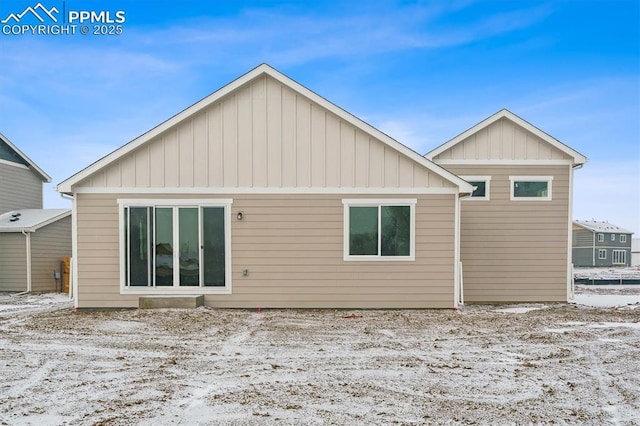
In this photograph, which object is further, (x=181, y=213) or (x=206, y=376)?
(x=181, y=213)

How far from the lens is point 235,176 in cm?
941

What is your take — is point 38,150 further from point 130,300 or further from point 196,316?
point 196,316

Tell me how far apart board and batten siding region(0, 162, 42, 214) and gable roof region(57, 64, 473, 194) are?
10961 millimetres

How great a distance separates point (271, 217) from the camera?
30.9ft

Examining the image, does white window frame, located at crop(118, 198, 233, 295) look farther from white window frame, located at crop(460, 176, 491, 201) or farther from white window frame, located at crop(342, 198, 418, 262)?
white window frame, located at crop(460, 176, 491, 201)

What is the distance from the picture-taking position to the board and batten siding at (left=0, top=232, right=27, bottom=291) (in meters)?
14.7

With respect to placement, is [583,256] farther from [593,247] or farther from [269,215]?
[269,215]

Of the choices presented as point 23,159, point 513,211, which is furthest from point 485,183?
point 23,159

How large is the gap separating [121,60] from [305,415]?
631 inches

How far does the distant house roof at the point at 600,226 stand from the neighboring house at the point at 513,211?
112 feet

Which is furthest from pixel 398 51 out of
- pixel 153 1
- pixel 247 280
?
pixel 247 280

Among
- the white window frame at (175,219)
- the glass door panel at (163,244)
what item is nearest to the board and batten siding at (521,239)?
the white window frame at (175,219)

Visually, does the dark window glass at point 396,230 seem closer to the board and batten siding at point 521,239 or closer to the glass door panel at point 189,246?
the board and batten siding at point 521,239

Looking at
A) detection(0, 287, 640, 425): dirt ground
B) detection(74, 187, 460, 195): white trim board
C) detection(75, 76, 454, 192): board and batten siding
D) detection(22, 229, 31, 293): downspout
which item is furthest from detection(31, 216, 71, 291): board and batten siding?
detection(75, 76, 454, 192): board and batten siding
